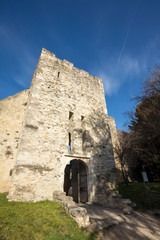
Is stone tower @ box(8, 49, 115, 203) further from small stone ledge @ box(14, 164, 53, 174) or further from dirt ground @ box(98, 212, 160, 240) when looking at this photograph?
dirt ground @ box(98, 212, 160, 240)

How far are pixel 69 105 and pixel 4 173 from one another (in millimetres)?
6050

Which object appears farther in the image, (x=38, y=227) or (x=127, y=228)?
(x=127, y=228)

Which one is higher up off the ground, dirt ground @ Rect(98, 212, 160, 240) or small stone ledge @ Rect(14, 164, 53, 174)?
small stone ledge @ Rect(14, 164, 53, 174)

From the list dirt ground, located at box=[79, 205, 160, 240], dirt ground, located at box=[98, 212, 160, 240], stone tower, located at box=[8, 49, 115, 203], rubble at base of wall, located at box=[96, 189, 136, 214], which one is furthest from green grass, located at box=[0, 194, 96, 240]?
rubble at base of wall, located at box=[96, 189, 136, 214]

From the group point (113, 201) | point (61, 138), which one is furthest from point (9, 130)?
point (113, 201)

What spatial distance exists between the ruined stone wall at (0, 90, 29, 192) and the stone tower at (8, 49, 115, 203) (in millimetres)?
1464

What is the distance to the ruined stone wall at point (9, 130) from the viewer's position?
6.82 metres

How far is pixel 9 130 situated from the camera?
26.1ft

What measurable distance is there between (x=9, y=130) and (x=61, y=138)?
350 cm

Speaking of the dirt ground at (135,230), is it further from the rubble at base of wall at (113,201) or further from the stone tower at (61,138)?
the stone tower at (61,138)

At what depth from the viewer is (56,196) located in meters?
6.01

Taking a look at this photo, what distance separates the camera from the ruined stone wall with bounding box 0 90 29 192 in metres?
6.82

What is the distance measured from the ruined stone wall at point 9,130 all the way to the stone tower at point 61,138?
4.80ft

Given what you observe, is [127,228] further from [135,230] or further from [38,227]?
[38,227]
